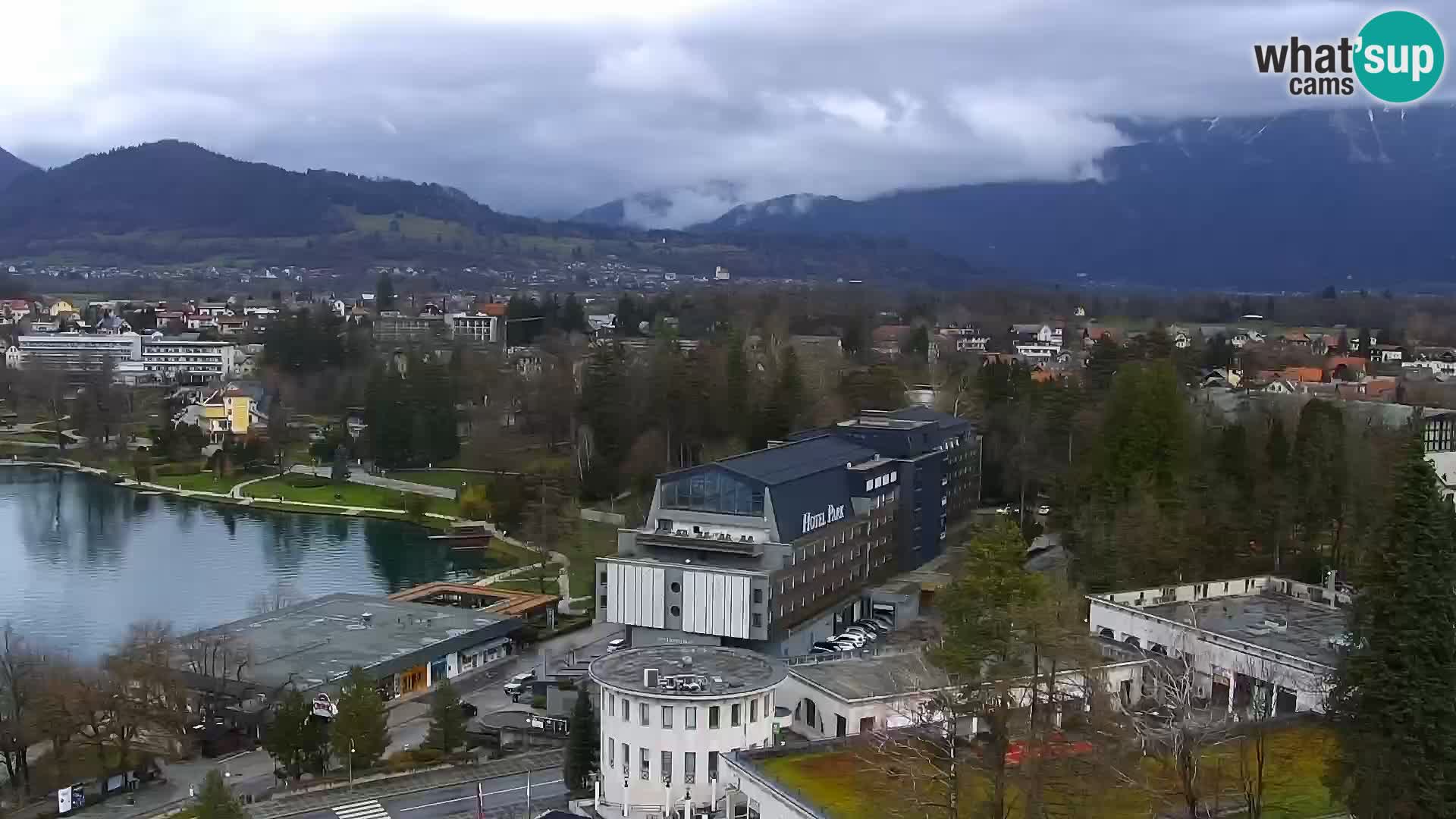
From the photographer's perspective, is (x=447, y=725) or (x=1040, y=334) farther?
(x=1040, y=334)

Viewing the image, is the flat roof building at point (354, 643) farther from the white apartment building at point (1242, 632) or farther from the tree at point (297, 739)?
the white apartment building at point (1242, 632)

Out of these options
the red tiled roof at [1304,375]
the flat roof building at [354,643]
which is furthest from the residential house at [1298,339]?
the flat roof building at [354,643]

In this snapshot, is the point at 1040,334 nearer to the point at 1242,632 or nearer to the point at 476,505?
the point at 476,505

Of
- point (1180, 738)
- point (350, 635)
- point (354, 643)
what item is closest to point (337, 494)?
point (350, 635)

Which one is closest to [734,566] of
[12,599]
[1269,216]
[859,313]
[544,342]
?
[12,599]

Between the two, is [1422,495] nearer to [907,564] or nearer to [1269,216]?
[907,564]

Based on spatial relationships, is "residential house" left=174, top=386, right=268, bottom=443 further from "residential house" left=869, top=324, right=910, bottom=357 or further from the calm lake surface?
"residential house" left=869, top=324, right=910, bottom=357
